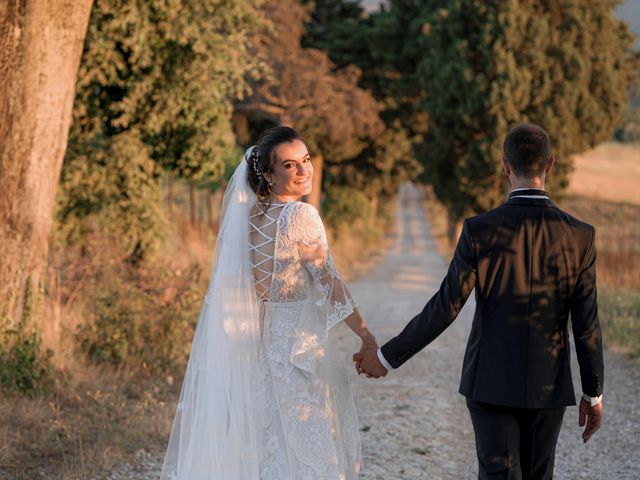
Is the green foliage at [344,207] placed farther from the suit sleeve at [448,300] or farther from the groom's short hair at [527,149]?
the groom's short hair at [527,149]

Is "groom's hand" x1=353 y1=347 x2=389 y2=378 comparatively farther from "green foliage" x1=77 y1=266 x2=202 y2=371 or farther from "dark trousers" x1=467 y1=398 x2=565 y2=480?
"green foliage" x1=77 y1=266 x2=202 y2=371

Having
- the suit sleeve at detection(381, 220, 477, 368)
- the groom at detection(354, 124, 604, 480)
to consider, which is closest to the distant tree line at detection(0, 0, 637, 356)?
the suit sleeve at detection(381, 220, 477, 368)

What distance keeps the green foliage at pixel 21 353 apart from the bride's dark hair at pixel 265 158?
3.14 m

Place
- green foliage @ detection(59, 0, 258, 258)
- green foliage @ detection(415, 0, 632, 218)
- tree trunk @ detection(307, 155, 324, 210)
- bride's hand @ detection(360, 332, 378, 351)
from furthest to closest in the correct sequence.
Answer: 1. tree trunk @ detection(307, 155, 324, 210)
2. green foliage @ detection(415, 0, 632, 218)
3. green foliage @ detection(59, 0, 258, 258)
4. bride's hand @ detection(360, 332, 378, 351)

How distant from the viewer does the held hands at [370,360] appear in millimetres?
4070

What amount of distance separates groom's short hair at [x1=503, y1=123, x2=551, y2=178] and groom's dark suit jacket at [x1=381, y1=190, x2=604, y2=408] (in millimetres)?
103

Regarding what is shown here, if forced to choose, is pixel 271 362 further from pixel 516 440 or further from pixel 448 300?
pixel 516 440

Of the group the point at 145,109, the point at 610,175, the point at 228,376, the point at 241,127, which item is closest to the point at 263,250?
the point at 228,376

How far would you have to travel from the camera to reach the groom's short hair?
343 cm

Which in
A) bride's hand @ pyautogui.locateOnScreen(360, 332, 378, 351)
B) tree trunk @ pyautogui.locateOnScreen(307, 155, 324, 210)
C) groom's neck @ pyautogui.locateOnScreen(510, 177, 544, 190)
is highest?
tree trunk @ pyautogui.locateOnScreen(307, 155, 324, 210)

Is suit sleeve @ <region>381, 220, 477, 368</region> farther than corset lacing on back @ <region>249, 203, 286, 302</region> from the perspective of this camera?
No

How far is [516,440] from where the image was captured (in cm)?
347

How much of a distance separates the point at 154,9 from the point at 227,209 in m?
5.53

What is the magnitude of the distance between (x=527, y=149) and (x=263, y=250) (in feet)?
5.06
